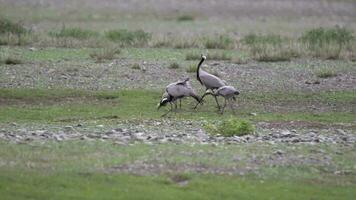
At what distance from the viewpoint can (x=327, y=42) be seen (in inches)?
1599

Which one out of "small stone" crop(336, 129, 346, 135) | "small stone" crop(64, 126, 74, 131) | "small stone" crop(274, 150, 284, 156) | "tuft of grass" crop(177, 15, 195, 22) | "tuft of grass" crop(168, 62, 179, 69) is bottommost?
"tuft of grass" crop(177, 15, 195, 22)

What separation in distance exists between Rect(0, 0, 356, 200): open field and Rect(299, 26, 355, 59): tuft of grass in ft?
0.27

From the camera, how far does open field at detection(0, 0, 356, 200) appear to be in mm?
15898

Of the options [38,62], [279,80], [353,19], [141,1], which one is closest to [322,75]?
[279,80]

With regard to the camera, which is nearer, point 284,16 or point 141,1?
point 284,16

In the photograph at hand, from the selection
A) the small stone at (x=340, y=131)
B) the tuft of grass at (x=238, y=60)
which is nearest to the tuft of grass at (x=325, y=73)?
the tuft of grass at (x=238, y=60)

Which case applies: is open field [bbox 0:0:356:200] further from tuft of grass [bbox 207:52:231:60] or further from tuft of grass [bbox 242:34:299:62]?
tuft of grass [bbox 207:52:231:60]

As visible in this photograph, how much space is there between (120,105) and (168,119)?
322cm

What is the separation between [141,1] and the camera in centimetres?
8038

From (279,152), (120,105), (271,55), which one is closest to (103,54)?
(271,55)

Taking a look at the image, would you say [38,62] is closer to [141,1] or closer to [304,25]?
[304,25]

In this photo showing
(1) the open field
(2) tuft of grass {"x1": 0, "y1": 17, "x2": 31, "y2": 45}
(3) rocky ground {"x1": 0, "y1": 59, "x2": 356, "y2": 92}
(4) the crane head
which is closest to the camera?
(1) the open field

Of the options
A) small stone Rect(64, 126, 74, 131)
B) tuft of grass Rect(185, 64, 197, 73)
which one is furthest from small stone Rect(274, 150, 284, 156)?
tuft of grass Rect(185, 64, 197, 73)

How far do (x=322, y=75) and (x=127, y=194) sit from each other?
1843 cm
